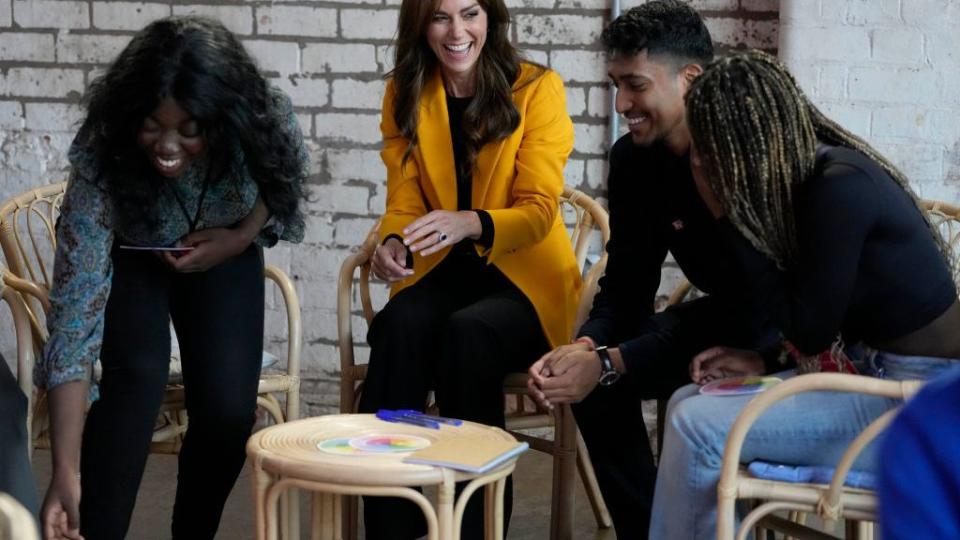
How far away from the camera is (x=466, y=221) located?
2.71 m

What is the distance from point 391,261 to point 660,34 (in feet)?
2.36

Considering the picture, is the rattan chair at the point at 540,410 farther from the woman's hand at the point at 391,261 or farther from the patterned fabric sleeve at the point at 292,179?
the patterned fabric sleeve at the point at 292,179

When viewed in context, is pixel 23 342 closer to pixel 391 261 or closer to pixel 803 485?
pixel 391 261

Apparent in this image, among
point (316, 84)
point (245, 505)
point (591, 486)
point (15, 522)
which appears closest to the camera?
point (15, 522)

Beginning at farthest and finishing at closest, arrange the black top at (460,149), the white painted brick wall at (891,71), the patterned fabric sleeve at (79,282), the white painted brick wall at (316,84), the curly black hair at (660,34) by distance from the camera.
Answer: the white painted brick wall at (316,84), the white painted brick wall at (891,71), the black top at (460,149), the curly black hair at (660,34), the patterned fabric sleeve at (79,282)

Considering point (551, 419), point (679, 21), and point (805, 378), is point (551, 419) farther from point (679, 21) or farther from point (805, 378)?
point (805, 378)

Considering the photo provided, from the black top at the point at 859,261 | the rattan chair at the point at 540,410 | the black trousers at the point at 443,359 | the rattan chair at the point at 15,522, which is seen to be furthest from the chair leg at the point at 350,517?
the rattan chair at the point at 15,522

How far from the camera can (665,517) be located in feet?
6.61

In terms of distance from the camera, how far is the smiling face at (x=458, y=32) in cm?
283

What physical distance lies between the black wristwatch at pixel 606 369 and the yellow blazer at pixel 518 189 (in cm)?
30

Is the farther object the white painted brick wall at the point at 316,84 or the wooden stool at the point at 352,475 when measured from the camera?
the white painted brick wall at the point at 316,84

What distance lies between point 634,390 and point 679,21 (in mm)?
712

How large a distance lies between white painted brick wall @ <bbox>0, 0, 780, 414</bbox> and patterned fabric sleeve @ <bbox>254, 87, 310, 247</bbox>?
4.00 feet

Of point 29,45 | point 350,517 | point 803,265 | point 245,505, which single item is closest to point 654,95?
point 803,265
